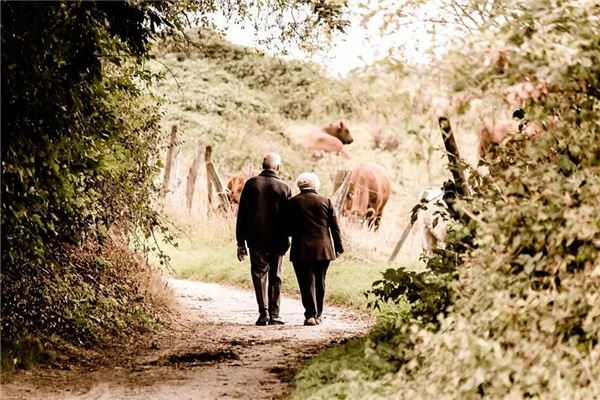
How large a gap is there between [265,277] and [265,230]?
64 centimetres

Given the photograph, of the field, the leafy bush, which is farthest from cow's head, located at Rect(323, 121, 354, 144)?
the leafy bush

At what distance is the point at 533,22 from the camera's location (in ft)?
14.4

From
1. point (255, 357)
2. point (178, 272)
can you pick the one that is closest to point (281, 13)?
point (255, 357)

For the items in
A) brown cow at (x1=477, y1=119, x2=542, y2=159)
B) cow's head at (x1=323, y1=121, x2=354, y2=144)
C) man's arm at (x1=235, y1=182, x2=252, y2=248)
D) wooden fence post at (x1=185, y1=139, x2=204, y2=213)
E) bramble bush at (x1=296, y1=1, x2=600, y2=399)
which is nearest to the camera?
bramble bush at (x1=296, y1=1, x2=600, y2=399)

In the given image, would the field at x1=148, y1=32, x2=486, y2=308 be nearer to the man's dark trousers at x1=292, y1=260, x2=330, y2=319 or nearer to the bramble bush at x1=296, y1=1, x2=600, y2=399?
the bramble bush at x1=296, y1=1, x2=600, y2=399

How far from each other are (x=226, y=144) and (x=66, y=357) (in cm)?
2307

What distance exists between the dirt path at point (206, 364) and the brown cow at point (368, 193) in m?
9.28

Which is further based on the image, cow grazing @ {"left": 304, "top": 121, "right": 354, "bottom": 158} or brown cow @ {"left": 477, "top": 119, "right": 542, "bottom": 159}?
cow grazing @ {"left": 304, "top": 121, "right": 354, "bottom": 158}

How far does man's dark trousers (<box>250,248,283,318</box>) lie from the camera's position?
34.1 ft

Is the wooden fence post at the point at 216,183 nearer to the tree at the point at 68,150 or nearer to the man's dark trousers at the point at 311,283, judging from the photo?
the man's dark trousers at the point at 311,283

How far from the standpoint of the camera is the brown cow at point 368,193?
2078 centimetres

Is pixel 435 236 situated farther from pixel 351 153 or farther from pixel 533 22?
pixel 351 153

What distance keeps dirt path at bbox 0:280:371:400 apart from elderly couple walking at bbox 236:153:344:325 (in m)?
0.42

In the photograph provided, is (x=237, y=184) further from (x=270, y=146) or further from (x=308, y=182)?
(x=308, y=182)
